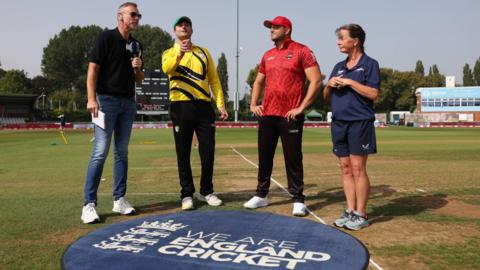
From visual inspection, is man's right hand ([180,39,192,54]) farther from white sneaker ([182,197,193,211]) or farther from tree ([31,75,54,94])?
tree ([31,75,54,94])

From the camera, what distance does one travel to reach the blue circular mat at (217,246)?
2609 mm

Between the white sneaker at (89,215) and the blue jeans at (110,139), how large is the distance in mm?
86

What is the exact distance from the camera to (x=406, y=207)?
183 inches

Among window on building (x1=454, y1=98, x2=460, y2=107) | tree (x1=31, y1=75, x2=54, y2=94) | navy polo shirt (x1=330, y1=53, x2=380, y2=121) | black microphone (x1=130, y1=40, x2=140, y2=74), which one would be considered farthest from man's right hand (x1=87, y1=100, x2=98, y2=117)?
tree (x1=31, y1=75, x2=54, y2=94)

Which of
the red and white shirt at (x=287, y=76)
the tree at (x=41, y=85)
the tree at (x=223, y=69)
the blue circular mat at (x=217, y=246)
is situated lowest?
the blue circular mat at (x=217, y=246)

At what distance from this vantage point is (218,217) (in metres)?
3.90

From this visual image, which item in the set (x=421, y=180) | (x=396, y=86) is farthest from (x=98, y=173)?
(x=396, y=86)

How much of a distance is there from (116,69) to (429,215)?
3.69 meters

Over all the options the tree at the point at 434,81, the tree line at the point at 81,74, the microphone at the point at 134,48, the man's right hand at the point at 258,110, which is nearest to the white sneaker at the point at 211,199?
the man's right hand at the point at 258,110

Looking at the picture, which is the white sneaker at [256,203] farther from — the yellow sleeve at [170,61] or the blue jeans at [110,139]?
the yellow sleeve at [170,61]

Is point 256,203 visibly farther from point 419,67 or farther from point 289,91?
point 419,67

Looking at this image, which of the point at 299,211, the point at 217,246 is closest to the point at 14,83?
the point at 299,211

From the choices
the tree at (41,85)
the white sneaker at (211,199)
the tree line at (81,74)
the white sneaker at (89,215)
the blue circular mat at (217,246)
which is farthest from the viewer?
the tree at (41,85)

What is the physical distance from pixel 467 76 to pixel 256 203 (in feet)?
420
